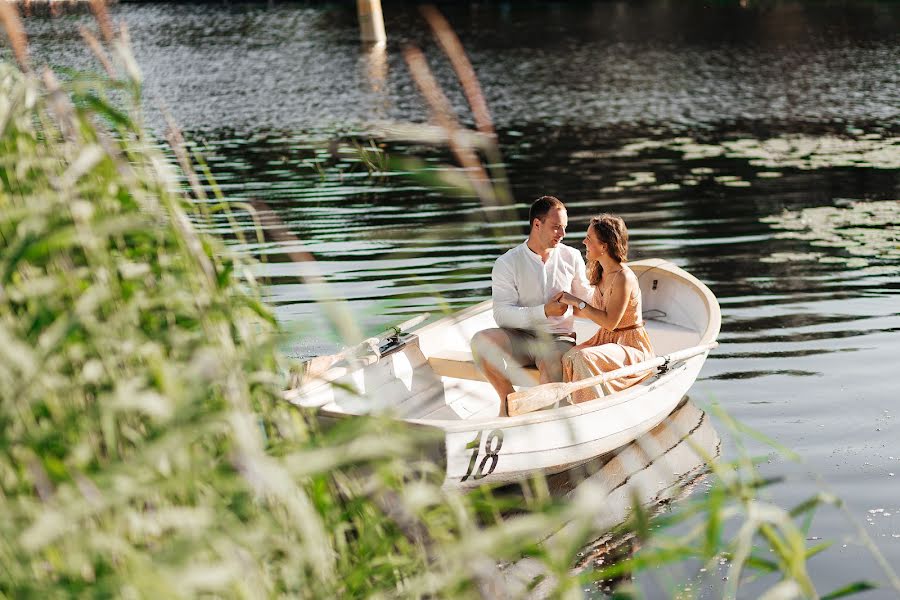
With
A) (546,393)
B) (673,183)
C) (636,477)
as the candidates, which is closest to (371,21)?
(673,183)

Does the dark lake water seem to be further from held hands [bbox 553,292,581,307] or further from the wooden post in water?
held hands [bbox 553,292,581,307]

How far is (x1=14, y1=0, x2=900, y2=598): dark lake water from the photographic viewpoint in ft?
21.8

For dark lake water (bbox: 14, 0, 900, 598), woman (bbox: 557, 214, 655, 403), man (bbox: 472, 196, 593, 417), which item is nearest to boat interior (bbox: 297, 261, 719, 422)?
man (bbox: 472, 196, 593, 417)

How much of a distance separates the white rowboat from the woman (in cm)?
21

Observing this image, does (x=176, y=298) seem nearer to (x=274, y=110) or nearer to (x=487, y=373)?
(x=487, y=373)

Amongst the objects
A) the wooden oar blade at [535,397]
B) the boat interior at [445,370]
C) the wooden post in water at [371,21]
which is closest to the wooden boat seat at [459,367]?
the boat interior at [445,370]

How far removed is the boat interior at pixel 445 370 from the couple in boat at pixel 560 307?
0.60 feet

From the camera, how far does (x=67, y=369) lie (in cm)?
250

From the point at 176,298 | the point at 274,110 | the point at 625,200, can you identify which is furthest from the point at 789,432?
the point at 274,110

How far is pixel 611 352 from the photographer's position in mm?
6191

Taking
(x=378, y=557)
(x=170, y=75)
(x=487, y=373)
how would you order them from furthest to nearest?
(x=170, y=75), (x=487, y=373), (x=378, y=557)

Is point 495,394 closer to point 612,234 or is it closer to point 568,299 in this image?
point 568,299

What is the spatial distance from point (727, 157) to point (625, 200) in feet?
11.2

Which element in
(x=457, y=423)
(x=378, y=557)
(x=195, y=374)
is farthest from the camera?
(x=457, y=423)
